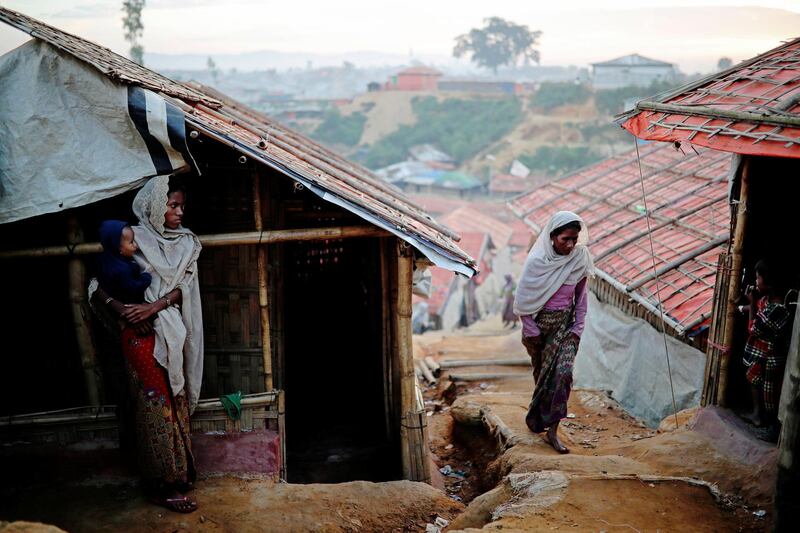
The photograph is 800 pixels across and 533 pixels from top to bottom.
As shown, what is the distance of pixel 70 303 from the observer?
15.3 feet

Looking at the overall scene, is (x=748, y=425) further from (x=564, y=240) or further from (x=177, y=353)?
(x=177, y=353)

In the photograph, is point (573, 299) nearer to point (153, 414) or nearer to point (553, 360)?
point (553, 360)

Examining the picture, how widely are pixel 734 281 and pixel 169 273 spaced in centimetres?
402

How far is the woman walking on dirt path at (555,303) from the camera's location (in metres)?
5.17

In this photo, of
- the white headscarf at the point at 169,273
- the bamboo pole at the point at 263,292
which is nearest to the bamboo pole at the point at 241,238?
the bamboo pole at the point at 263,292

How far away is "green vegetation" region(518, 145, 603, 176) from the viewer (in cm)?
4591

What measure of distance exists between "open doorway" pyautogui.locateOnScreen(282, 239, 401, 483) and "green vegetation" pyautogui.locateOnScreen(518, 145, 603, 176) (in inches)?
1569

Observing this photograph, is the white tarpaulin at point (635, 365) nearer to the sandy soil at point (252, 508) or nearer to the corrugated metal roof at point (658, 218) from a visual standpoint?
the corrugated metal roof at point (658, 218)

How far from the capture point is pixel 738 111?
428cm

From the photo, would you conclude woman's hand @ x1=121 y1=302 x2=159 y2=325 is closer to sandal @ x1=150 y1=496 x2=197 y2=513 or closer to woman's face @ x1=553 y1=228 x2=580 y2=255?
sandal @ x1=150 y1=496 x2=197 y2=513

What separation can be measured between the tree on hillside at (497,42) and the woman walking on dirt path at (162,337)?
78698mm

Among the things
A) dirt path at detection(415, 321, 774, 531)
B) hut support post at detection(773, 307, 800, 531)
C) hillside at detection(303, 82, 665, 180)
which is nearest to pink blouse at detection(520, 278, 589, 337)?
dirt path at detection(415, 321, 774, 531)

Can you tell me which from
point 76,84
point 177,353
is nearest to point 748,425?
point 177,353

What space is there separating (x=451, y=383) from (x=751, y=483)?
5479 millimetres
